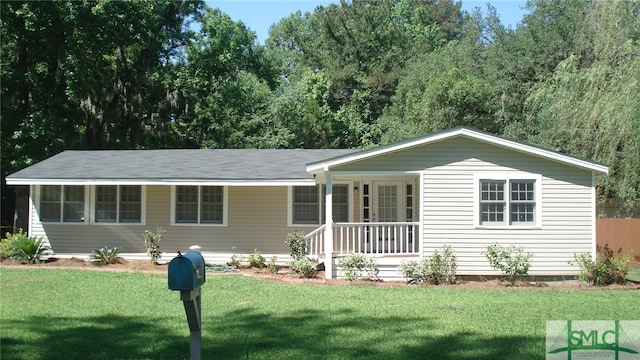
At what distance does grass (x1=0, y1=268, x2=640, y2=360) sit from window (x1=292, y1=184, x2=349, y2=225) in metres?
3.91

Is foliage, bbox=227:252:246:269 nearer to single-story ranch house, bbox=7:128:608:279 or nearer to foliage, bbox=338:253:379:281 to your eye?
single-story ranch house, bbox=7:128:608:279

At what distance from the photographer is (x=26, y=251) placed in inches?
703

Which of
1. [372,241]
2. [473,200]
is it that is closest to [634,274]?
[473,200]

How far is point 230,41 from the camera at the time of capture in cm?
3447

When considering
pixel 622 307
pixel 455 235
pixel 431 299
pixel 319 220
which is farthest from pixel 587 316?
pixel 319 220

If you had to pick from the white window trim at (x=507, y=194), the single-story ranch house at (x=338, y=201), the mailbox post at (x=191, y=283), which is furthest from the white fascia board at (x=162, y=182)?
the mailbox post at (x=191, y=283)

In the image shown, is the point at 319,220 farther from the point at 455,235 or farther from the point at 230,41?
the point at 230,41

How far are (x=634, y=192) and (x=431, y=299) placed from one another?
1214 cm

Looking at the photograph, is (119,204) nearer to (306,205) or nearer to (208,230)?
(208,230)

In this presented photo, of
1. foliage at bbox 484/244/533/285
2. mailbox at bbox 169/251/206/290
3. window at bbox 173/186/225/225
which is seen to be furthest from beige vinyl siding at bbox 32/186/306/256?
mailbox at bbox 169/251/206/290

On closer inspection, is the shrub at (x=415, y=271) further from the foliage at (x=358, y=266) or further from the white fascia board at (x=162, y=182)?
the white fascia board at (x=162, y=182)

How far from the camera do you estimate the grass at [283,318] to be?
8062 millimetres

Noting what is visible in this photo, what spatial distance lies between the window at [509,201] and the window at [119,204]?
32.7 ft

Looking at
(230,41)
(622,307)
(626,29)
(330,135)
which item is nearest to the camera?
(622,307)
